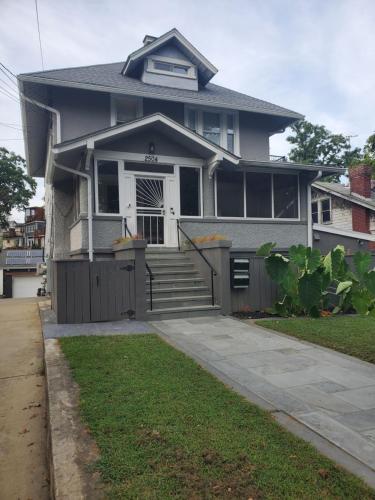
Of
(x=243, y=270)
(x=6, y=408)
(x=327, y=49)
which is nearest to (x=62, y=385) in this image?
(x=6, y=408)

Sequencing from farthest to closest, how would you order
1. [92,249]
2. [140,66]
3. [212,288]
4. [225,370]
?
[140,66] < [92,249] < [212,288] < [225,370]

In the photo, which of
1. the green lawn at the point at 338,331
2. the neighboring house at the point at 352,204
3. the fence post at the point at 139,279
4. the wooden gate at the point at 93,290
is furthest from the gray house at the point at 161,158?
the neighboring house at the point at 352,204

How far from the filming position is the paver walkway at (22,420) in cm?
287

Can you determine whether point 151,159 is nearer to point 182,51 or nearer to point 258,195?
point 258,195

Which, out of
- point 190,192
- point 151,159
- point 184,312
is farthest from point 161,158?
point 184,312

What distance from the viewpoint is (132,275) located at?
8188 millimetres

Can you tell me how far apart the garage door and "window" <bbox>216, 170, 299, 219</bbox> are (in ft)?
81.1

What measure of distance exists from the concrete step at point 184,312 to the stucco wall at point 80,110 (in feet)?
22.6

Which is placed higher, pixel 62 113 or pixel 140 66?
pixel 140 66

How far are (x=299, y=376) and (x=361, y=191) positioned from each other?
20.4 meters

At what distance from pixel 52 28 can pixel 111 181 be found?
4.33 metres

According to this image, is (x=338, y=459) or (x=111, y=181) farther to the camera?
A: (x=111, y=181)

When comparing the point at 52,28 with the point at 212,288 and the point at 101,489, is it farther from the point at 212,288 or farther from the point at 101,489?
the point at 101,489

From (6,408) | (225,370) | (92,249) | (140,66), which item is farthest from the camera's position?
(140,66)
